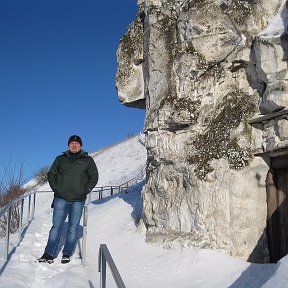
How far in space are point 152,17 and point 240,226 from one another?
510 cm

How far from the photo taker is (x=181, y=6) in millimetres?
8789

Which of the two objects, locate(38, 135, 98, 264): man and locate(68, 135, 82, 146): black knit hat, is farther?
locate(68, 135, 82, 146): black knit hat

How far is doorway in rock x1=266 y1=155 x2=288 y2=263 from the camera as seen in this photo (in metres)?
6.99

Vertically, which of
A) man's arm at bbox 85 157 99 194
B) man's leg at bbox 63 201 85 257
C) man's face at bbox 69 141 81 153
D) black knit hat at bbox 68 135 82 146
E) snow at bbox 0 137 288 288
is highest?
black knit hat at bbox 68 135 82 146

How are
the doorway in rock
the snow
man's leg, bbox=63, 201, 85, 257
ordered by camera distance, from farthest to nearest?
the doorway in rock → man's leg, bbox=63, 201, 85, 257 → the snow

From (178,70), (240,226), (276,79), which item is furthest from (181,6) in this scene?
(240,226)

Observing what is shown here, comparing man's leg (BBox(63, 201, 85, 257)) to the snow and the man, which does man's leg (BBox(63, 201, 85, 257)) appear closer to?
the man

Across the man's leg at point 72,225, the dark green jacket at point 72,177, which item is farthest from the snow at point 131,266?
the dark green jacket at point 72,177

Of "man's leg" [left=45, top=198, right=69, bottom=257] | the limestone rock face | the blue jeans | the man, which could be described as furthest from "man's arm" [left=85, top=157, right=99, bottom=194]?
the limestone rock face

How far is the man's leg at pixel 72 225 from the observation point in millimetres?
6301

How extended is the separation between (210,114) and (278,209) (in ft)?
7.29

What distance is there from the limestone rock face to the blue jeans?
1963mm

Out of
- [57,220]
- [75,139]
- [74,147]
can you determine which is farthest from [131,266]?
[75,139]

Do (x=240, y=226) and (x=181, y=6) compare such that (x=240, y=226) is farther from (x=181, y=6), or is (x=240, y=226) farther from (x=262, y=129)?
(x=181, y=6)
